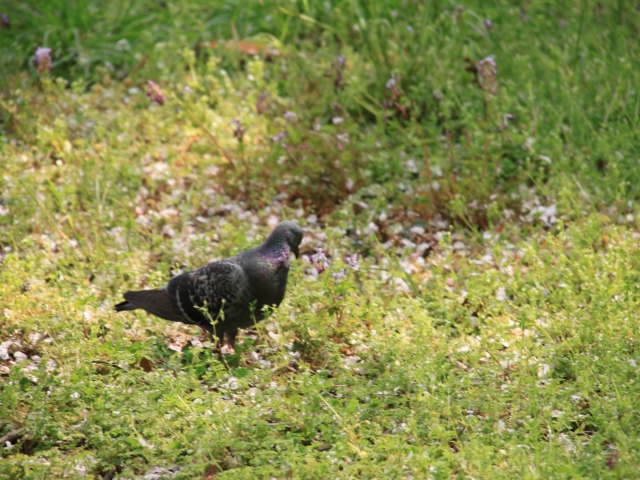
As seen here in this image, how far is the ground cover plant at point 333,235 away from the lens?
363cm

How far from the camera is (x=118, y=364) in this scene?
13.9 ft

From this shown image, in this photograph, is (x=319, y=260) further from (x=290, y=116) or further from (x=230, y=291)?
(x=290, y=116)

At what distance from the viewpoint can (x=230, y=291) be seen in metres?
4.22

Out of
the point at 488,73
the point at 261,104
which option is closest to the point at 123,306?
the point at 261,104

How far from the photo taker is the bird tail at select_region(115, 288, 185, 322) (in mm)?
4352

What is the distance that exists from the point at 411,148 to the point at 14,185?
304cm

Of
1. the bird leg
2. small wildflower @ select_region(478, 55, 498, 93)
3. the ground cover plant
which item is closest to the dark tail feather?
the ground cover plant

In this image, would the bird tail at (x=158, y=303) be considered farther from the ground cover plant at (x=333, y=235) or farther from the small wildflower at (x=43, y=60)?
the small wildflower at (x=43, y=60)

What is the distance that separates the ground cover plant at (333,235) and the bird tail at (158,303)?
199 mm

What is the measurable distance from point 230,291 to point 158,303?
0.44 meters

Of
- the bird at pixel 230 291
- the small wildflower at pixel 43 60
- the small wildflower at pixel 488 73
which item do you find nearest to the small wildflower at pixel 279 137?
the small wildflower at pixel 488 73

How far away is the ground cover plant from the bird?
15cm

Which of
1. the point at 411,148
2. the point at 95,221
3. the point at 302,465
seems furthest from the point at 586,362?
→ the point at 95,221

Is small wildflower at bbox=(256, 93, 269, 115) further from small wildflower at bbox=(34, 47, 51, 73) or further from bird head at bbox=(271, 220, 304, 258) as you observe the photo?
bird head at bbox=(271, 220, 304, 258)
